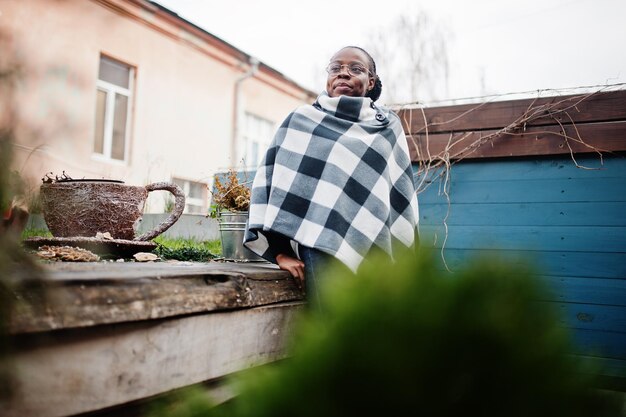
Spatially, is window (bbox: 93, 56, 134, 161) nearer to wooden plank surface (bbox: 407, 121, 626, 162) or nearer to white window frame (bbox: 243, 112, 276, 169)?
white window frame (bbox: 243, 112, 276, 169)

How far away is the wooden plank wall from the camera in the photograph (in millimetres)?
2617

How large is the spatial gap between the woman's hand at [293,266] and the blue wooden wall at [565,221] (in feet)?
3.57

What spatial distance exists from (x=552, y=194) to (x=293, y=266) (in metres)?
1.83

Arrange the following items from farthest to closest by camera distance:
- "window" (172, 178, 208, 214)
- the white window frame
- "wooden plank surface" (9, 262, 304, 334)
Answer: the white window frame
"window" (172, 178, 208, 214)
"wooden plank surface" (9, 262, 304, 334)

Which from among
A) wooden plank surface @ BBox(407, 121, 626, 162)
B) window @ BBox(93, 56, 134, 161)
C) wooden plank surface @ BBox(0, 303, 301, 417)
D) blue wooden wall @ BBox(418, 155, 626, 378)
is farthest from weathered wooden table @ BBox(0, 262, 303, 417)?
window @ BBox(93, 56, 134, 161)

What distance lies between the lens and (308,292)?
5.47 ft

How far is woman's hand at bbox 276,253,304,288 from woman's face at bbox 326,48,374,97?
0.87 meters

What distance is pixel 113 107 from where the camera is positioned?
8117mm

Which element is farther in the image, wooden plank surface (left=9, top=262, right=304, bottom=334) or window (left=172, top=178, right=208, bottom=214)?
window (left=172, top=178, right=208, bottom=214)

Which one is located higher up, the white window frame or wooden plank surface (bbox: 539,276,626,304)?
the white window frame

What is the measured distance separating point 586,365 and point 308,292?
136cm

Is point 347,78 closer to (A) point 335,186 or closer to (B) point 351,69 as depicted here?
(B) point 351,69

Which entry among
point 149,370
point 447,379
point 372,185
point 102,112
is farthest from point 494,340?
point 102,112

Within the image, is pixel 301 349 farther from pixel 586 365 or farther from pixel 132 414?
pixel 132 414
